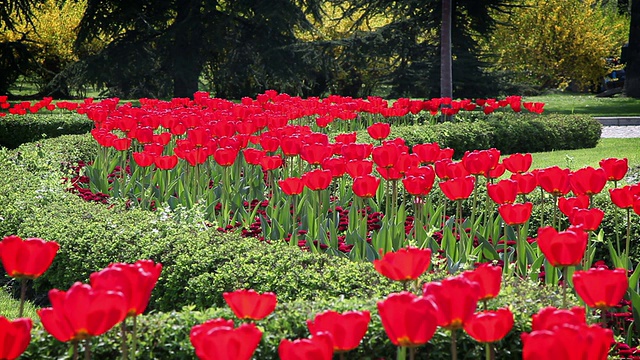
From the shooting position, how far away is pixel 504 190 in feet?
16.0

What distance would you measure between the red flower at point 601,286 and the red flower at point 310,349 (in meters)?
1.02

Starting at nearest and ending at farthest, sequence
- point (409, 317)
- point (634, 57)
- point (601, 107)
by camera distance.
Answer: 1. point (409, 317)
2. point (601, 107)
3. point (634, 57)

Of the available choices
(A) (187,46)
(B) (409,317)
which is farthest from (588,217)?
(A) (187,46)

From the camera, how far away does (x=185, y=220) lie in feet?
21.5

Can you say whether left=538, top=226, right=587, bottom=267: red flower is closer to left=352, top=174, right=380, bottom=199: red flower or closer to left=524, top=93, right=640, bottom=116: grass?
left=352, top=174, right=380, bottom=199: red flower

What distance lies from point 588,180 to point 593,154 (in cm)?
970

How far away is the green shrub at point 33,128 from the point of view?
53.9 feet

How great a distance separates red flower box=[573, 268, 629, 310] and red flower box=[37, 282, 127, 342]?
142cm

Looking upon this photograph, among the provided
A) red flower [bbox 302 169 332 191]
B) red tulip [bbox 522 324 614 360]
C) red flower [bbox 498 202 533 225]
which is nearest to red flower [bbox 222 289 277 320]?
red tulip [bbox 522 324 614 360]

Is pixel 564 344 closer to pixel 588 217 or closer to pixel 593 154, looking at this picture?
pixel 588 217

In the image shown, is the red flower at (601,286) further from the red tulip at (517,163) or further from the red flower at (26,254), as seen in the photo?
the red tulip at (517,163)

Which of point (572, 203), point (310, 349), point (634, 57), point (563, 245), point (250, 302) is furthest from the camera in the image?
point (634, 57)

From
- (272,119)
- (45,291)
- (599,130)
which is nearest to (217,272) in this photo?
(45,291)

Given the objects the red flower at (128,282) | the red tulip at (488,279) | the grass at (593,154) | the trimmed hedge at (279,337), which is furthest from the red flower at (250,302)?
the grass at (593,154)
